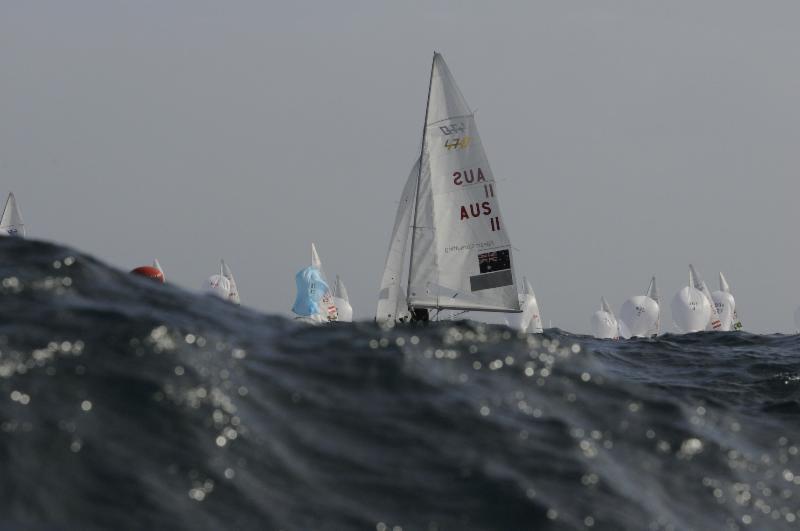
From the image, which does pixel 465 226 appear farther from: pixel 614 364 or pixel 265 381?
pixel 265 381

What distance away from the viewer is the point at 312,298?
72125 mm

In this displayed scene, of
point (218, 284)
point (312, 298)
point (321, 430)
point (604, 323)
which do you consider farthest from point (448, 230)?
point (604, 323)

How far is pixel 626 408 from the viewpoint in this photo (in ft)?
30.6

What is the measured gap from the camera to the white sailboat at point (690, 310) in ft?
294

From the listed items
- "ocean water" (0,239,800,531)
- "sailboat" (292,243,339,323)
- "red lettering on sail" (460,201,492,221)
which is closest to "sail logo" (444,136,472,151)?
"red lettering on sail" (460,201,492,221)

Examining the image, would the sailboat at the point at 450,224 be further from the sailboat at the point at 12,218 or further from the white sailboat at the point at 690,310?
the white sailboat at the point at 690,310

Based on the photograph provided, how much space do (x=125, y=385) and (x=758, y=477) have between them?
5.31 m

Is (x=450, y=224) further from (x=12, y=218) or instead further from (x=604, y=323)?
(x=604, y=323)

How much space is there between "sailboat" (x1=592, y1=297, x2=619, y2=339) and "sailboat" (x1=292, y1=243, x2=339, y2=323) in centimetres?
3316

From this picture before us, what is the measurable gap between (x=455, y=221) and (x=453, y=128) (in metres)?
3.27

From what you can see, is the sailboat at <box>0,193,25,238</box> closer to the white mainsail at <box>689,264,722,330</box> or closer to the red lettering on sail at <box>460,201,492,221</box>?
the red lettering on sail at <box>460,201,492,221</box>

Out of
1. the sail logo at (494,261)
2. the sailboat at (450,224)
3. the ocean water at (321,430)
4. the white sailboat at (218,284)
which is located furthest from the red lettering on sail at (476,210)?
the white sailboat at (218,284)

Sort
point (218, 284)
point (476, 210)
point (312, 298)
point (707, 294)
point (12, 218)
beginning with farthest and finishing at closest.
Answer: point (707, 294), point (218, 284), point (312, 298), point (12, 218), point (476, 210)

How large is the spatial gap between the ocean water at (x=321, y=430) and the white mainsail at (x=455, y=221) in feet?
82.7
